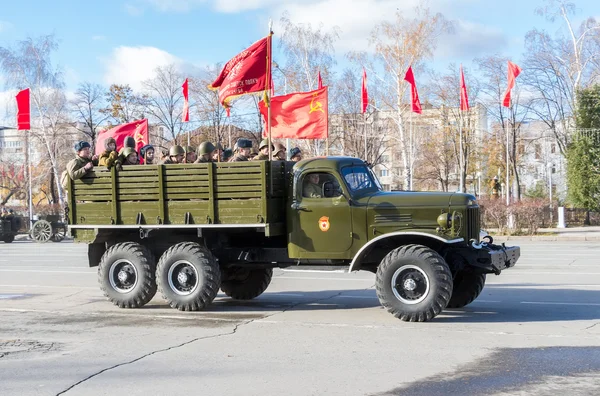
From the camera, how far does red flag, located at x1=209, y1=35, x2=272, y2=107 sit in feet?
40.9

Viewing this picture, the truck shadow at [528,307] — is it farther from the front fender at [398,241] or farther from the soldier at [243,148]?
the soldier at [243,148]

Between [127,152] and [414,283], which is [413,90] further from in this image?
[414,283]

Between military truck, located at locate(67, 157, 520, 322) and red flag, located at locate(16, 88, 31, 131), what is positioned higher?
red flag, located at locate(16, 88, 31, 131)

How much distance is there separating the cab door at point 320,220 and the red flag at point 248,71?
7.95 ft

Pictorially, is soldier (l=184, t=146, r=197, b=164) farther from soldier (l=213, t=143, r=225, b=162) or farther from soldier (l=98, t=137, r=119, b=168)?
soldier (l=98, t=137, r=119, b=168)

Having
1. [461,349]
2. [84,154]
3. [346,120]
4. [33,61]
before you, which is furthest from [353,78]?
[461,349]

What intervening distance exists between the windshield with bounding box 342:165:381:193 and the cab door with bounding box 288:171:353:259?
16 cm

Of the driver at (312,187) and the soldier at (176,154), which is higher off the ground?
the soldier at (176,154)

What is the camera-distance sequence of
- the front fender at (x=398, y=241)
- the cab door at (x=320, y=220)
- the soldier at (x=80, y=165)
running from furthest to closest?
the soldier at (x=80, y=165)
the cab door at (x=320, y=220)
the front fender at (x=398, y=241)

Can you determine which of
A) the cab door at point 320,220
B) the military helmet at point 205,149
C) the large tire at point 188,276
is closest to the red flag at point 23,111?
the military helmet at point 205,149

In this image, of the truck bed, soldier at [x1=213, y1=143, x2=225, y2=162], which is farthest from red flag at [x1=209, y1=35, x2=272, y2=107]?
the truck bed

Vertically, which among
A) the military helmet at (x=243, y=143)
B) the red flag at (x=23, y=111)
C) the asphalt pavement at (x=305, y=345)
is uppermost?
the red flag at (x=23, y=111)

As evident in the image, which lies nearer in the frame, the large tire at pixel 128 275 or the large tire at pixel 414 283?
the large tire at pixel 414 283

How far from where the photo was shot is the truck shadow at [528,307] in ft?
32.5
